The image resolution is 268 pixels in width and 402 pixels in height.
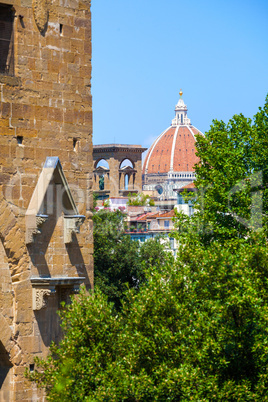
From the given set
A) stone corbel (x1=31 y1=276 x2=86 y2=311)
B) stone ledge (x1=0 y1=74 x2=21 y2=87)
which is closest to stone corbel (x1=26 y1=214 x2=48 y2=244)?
stone corbel (x1=31 y1=276 x2=86 y2=311)

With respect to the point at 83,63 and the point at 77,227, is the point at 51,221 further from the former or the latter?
the point at 83,63

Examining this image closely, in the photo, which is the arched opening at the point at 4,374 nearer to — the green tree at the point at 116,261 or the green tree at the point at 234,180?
the green tree at the point at 234,180

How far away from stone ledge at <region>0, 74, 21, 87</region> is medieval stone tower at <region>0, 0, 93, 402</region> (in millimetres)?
18

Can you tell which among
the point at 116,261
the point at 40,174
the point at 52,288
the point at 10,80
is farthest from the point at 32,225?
the point at 116,261

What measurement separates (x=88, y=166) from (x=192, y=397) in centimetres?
520

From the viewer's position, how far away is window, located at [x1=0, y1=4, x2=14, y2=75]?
17.3m

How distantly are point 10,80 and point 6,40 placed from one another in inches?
29.5

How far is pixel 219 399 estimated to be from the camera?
52.9 feet

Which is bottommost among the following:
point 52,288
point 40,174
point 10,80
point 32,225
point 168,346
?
point 168,346

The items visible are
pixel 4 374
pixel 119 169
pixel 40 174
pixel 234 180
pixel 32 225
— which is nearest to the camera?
pixel 4 374

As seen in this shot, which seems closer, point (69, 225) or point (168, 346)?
point (168, 346)

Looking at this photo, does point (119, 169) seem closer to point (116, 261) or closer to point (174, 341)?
point (116, 261)

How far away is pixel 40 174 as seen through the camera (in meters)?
17.5

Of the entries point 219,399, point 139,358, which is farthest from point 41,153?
point 219,399
